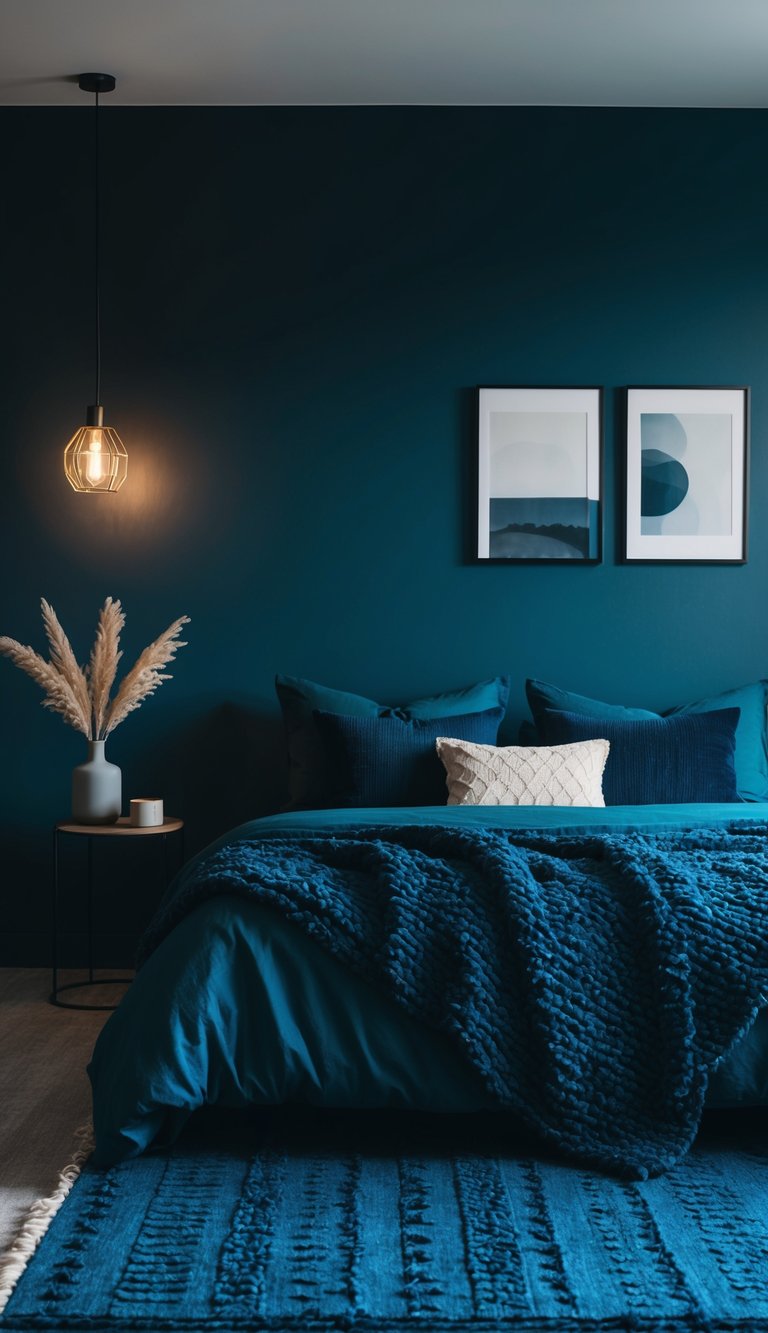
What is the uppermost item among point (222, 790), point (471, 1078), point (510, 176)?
point (510, 176)

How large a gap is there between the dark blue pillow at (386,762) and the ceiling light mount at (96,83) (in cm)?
226

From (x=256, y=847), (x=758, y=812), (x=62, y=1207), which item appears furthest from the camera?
(x=758, y=812)

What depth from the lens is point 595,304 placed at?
4504mm

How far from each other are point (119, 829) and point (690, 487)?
231 centimetres

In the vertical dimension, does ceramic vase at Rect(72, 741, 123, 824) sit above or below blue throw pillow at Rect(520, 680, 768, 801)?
below

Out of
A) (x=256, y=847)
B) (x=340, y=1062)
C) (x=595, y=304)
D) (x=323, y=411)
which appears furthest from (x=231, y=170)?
(x=340, y=1062)

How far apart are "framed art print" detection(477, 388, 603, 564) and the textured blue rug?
91.5 inches

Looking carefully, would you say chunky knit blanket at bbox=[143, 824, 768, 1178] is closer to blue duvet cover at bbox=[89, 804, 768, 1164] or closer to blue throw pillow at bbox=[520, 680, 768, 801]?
blue duvet cover at bbox=[89, 804, 768, 1164]

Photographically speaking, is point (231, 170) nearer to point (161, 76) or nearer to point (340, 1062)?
point (161, 76)

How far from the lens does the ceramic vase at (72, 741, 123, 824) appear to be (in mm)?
4062

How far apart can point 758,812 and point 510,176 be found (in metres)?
2.45

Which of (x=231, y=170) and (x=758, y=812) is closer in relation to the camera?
(x=758, y=812)

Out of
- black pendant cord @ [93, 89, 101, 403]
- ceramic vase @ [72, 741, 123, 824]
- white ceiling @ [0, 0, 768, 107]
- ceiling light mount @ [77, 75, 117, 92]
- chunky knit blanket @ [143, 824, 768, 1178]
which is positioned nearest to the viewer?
chunky knit blanket @ [143, 824, 768, 1178]

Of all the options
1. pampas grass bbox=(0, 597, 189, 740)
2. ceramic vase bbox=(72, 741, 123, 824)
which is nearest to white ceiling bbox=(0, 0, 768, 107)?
pampas grass bbox=(0, 597, 189, 740)
